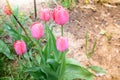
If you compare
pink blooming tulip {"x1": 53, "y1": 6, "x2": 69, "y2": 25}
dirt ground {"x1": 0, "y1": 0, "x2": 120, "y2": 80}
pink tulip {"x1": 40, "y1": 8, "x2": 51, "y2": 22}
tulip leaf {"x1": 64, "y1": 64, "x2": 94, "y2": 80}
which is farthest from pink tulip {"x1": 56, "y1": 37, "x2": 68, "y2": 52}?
dirt ground {"x1": 0, "y1": 0, "x2": 120, "y2": 80}

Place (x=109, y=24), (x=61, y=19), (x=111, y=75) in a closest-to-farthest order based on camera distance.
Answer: (x=61, y=19) < (x=111, y=75) < (x=109, y=24)

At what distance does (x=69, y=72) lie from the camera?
2.02 meters

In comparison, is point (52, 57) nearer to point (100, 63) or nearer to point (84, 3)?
point (100, 63)

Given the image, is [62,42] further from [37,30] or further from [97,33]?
[97,33]

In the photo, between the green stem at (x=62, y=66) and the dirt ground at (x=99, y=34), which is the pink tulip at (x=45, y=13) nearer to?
the green stem at (x=62, y=66)

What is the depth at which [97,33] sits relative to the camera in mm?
2746

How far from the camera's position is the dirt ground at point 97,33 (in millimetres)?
2471

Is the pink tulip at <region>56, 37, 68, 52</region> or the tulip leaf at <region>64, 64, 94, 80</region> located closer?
the pink tulip at <region>56, 37, 68, 52</region>

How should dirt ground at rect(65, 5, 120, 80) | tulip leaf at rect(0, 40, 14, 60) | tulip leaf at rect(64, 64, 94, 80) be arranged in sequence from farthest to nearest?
dirt ground at rect(65, 5, 120, 80) < tulip leaf at rect(0, 40, 14, 60) < tulip leaf at rect(64, 64, 94, 80)

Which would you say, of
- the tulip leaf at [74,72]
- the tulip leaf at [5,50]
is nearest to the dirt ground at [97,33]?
the tulip leaf at [74,72]

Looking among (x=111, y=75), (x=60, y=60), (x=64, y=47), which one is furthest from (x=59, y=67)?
(x=111, y=75)

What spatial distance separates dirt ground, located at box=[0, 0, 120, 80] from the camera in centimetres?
247

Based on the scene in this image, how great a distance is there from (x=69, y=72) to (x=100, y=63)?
0.50 metres

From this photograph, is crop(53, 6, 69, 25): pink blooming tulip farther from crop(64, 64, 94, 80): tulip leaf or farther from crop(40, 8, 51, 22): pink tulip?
crop(64, 64, 94, 80): tulip leaf
